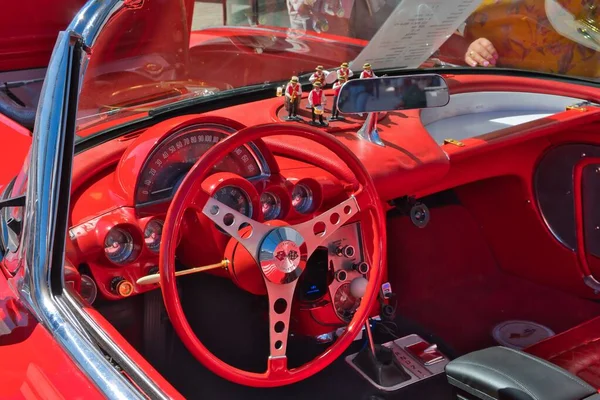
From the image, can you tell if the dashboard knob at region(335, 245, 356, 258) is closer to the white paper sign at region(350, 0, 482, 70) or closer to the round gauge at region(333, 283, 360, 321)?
the round gauge at region(333, 283, 360, 321)

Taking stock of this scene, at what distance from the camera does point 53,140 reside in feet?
4.80

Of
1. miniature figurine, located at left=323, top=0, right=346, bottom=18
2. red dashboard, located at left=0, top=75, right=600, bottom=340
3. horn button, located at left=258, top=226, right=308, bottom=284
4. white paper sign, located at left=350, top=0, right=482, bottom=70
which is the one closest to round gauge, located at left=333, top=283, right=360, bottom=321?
red dashboard, located at left=0, top=75, right=600, bottom=340

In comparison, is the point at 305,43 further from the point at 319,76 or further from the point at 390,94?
the point at 390,94

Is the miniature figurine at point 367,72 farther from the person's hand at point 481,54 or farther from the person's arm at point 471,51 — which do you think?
the person's hand at point 481,54

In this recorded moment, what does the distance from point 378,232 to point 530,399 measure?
0.58 m

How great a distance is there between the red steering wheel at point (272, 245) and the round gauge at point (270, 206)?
0.52 feet

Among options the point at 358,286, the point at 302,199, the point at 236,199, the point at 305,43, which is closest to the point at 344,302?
the point at 358,286

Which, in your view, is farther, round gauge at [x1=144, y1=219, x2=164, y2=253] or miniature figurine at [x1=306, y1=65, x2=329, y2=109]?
miniature figurine at [x1=306, y1=65, x2=329, y2=109]

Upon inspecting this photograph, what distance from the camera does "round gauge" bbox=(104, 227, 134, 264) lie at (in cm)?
174

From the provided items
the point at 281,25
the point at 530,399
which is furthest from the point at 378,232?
the point at 281,25

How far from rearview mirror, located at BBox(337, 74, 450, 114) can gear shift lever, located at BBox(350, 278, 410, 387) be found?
Answer: 0.95m

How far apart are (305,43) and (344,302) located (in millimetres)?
1024

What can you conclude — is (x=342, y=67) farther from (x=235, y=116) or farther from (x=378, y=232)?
(x=378, y=232)

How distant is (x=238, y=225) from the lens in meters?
A: 1.66
